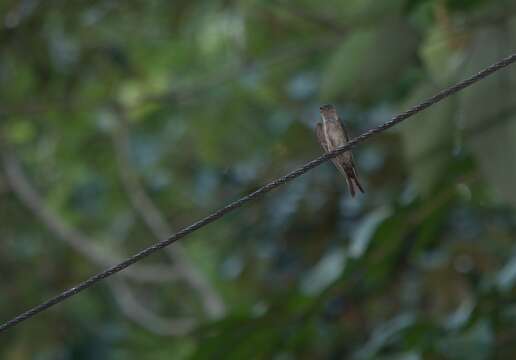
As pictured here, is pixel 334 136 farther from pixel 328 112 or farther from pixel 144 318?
pixel 144 318

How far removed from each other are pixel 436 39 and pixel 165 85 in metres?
4.72

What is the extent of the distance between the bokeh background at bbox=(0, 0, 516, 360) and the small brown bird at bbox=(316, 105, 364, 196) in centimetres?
128

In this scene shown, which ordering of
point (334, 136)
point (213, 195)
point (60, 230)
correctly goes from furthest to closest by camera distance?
point (213, 195) < point (60, 230) < point (334, 136)

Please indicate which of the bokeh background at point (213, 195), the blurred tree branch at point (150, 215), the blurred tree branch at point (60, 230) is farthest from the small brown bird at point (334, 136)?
the blurred tree branch at point (60, 230)

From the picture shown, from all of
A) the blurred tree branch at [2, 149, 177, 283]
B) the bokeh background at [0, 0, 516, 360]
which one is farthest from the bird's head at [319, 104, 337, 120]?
the blurred tree branch at [2, 149, 177, 283]

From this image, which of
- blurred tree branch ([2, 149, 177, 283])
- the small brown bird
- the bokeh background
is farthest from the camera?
blurred tree branch ([2, 149, 177, 283])

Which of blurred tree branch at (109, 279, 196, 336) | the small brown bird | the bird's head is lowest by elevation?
the small brown bird

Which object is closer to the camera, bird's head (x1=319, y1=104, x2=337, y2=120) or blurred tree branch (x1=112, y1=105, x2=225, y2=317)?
bird's head (x1=319, y1=104, x2=337, y2=120)

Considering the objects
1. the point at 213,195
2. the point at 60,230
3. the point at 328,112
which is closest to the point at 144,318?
the point at 60,230

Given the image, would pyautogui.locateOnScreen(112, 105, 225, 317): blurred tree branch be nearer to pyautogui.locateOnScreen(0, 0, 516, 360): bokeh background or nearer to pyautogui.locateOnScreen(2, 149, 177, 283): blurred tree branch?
pyautogui.locateOnScreen(0, 0, 516, 360): bokeh background

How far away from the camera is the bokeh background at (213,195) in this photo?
4.98 meters

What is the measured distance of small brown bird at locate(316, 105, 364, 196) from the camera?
9.81 feet

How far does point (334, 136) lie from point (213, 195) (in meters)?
5.00

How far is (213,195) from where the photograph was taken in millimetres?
7938
